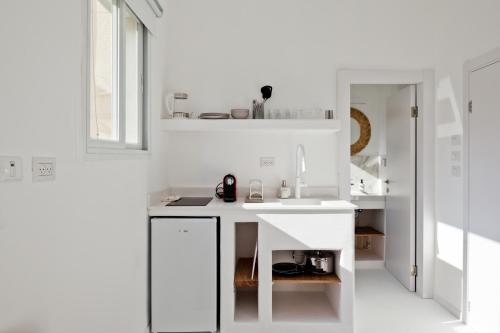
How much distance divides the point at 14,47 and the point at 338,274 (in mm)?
2345

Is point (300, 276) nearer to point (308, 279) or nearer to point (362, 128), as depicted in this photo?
point (308, 279)

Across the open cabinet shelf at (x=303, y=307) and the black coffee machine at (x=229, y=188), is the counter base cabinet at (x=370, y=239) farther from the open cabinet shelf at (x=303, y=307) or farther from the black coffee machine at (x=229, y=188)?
the black coffee machine at (x=229, y=188)

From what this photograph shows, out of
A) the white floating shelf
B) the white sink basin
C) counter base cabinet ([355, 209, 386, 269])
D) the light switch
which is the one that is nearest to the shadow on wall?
the light switch

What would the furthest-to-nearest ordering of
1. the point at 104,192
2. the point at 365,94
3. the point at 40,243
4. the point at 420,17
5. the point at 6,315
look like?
the point at 365,94, the point at 420,17, the point at 104,192, the point at 40,243, the point at 6,315

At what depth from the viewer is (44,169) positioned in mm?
1182

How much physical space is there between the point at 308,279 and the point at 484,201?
1.34 m

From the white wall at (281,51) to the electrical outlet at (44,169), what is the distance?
1737 millimetres

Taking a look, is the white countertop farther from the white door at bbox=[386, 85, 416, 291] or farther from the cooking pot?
the white door at bbox=[386, 85, 416, 291]

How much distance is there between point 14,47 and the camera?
104 cm

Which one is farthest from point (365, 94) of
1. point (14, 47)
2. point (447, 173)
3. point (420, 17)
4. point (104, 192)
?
point (14, 47)

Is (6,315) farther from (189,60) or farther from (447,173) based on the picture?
(447,173)

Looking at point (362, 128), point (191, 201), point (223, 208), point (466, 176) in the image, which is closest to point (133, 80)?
point (191, 201)

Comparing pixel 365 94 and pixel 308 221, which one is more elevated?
pixel 365 94

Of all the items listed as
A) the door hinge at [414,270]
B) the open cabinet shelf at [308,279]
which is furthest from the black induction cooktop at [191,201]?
the door hinge at [414,270]
